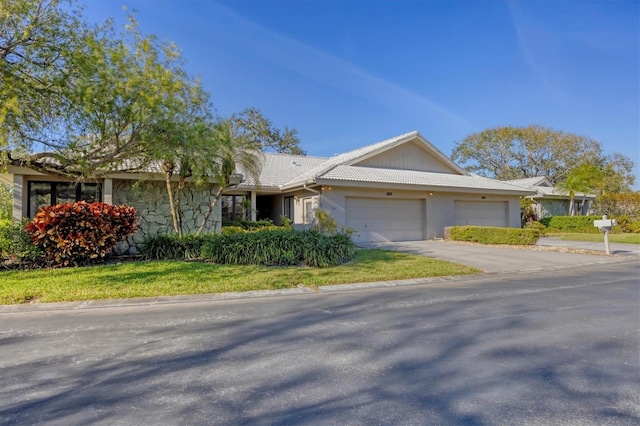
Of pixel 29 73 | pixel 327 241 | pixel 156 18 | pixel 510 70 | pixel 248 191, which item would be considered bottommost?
pixel 327 241

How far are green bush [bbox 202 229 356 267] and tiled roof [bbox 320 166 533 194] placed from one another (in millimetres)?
5481

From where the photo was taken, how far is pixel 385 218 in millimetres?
17297

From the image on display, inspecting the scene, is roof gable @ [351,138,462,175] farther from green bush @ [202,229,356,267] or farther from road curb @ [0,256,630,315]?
road curb @ [0,256,630,315]

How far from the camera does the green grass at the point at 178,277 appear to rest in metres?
6.71

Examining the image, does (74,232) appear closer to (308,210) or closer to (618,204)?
(308,210)

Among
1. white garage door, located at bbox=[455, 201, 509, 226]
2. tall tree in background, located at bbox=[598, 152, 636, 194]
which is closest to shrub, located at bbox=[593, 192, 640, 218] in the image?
white garage door, located at bbox=[455, 201, 509, 226]

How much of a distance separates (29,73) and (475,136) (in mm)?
44455

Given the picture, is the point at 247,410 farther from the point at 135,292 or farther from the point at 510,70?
the point at 510,70

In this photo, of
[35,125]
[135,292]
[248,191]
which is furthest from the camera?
[248,191]

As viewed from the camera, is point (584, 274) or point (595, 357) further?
point (584, 274)

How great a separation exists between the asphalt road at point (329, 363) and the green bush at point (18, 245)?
4.13 metres

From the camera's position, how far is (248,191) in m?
18.1

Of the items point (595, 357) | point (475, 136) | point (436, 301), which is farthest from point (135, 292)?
point (475, 136)

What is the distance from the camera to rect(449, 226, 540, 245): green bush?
14453mm
